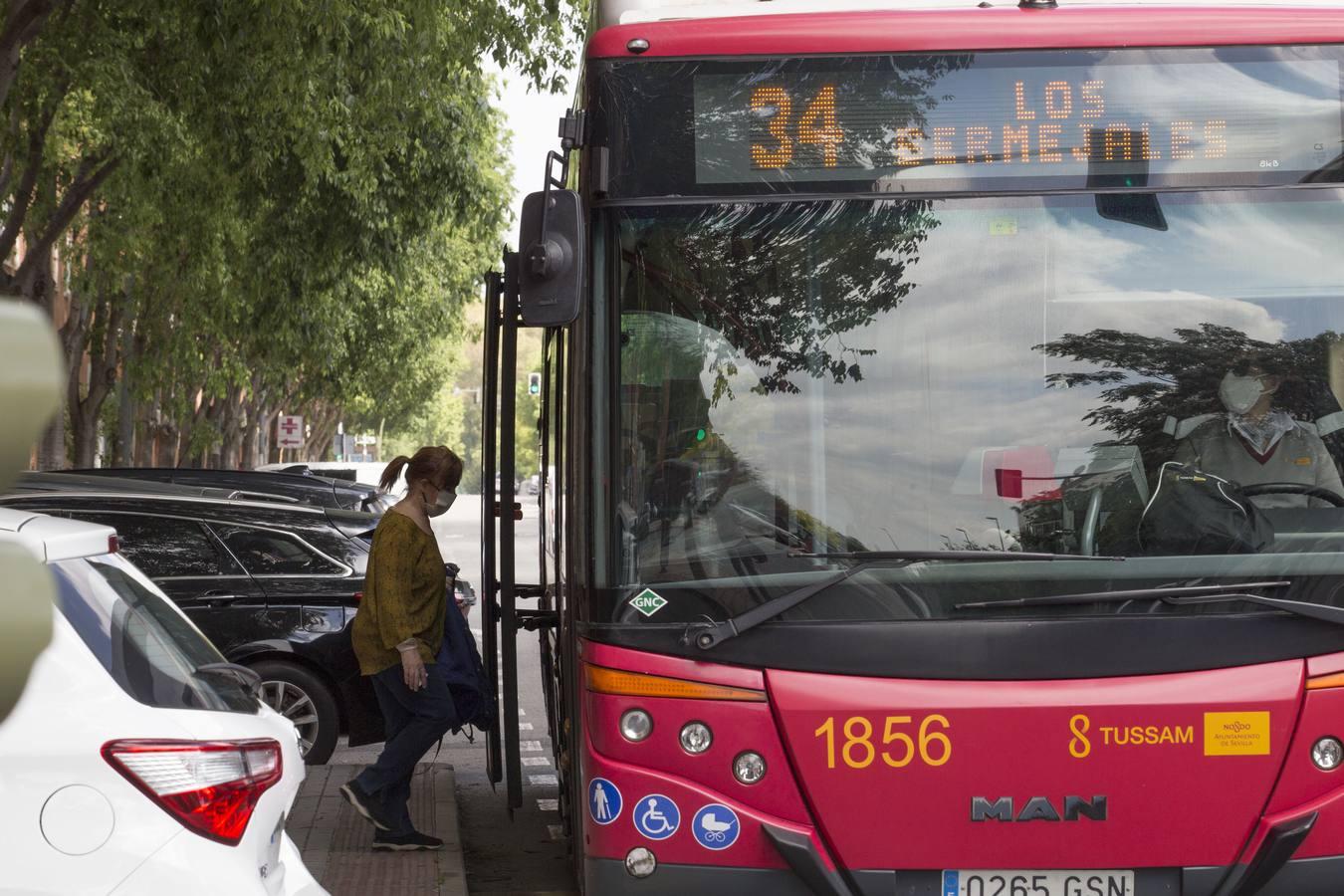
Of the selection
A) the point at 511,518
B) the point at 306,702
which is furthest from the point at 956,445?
the point at 306,702

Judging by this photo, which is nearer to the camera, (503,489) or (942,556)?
(942,556)

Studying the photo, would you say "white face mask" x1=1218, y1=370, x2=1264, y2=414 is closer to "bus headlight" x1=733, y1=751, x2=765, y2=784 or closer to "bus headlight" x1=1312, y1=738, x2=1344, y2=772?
"bus headlight" x1=1312, y1=738, x2=1344, y2=772

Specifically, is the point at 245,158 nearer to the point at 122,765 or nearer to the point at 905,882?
the point at 905,882

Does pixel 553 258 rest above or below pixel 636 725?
above

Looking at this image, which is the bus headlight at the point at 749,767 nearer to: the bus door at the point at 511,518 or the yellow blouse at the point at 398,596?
the bus door at the point at 511,518

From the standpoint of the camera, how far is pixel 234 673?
4469 mm

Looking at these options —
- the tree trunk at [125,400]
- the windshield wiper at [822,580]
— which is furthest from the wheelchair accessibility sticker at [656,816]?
the tree trunk at [125,400]

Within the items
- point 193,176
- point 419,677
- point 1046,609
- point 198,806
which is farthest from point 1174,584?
point 193,176

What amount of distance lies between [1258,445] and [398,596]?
12.1 ft

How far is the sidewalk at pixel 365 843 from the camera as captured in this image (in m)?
6.90

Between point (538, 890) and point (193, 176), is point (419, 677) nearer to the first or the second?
point (538, 890)

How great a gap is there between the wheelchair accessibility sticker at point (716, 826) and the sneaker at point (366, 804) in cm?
292

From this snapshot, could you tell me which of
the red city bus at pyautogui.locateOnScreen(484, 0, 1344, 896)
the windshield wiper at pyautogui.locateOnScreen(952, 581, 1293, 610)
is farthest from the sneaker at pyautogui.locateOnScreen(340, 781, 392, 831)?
the windshield wiper at pyautogui.locateOnScreen(952, 581, 1293, 610)

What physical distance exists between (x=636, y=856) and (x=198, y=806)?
1476 millimetres
